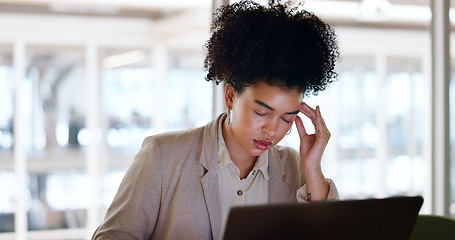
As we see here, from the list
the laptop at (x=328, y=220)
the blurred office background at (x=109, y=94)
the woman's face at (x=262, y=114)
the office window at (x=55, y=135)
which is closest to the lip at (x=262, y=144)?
the woman's face at (x=262, y=114)

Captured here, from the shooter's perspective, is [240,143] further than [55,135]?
No

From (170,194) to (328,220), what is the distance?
0.62m

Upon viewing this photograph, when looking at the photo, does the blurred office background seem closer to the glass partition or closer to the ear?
the glass partition

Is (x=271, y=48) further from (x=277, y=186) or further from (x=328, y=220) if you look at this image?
(x=328, y=220)

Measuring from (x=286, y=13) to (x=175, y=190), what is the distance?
0.63 metres

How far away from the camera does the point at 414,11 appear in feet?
18.3

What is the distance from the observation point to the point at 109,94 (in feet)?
17.2

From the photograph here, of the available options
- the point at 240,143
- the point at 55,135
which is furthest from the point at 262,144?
the point at 55,135

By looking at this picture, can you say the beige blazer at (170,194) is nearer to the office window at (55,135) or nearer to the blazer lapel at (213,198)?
the blazer lapel at (213,198)

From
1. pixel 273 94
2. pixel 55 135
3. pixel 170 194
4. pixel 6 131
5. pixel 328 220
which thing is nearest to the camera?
pixel 328 220

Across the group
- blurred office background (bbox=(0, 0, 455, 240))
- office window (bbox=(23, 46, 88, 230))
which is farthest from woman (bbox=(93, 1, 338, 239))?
office window (bbox=(23, 46, 88, 230))

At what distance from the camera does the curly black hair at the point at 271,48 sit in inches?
58.5

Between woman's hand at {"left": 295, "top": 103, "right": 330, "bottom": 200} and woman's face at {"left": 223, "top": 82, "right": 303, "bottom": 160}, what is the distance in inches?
6.7

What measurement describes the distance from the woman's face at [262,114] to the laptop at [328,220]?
1.45 feet
